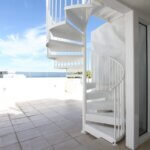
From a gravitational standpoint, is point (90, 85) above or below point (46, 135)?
above

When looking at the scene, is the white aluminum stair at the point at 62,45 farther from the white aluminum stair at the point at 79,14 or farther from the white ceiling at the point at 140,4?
the white ceiling at the point at 140,4

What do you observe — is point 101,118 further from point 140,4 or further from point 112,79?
point 140,4

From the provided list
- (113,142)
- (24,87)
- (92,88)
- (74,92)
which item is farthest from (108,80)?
(24,87)

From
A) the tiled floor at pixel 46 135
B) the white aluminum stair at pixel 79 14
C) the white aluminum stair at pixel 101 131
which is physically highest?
the white aluminum stair at pixel 79 14

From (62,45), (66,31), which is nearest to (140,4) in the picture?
(66,31)

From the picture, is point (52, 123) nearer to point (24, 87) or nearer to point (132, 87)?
point (132, 87)

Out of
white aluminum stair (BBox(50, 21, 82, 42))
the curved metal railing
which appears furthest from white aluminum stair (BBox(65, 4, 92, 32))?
the curved metal railing

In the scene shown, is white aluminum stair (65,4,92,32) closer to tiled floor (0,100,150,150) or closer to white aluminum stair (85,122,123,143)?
white aluminum stair (85,122,123,143)

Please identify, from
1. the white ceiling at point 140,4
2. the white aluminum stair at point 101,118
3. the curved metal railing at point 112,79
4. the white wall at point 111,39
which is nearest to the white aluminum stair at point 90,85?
the curved metal railing at point 112,79

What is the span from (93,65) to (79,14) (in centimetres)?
124

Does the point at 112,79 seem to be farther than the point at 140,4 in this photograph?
Yes

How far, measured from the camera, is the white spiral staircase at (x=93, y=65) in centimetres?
220

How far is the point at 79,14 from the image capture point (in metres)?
2.41

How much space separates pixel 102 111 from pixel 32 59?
1824 centimetres
